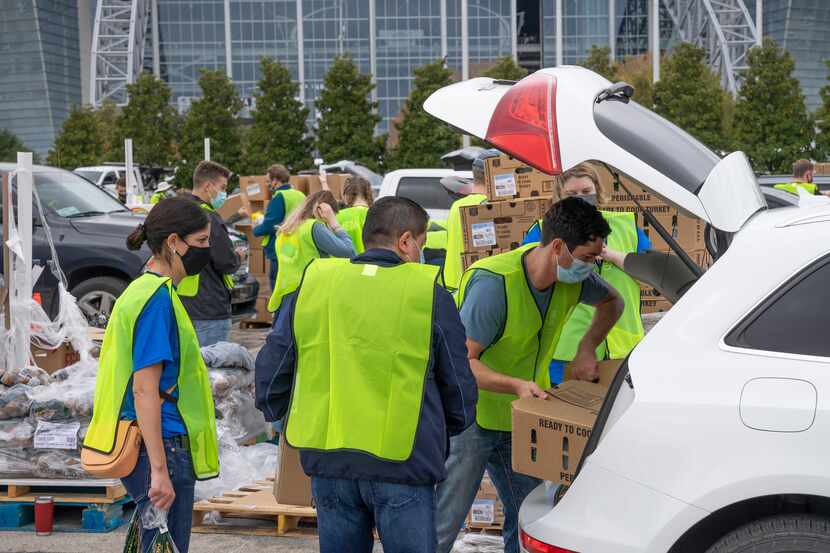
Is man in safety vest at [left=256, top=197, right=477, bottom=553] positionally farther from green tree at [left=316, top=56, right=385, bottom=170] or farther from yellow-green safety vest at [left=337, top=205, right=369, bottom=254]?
green tree at [left=316, top=56, right=385, bottom=170]

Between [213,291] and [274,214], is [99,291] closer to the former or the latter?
[274,214]

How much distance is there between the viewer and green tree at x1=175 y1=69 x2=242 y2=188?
35469 mm

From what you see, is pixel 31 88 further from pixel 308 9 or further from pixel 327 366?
pixel 327 366

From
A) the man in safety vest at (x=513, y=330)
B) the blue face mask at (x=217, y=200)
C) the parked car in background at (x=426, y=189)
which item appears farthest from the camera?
the parked car in background at (x=426, y=189)

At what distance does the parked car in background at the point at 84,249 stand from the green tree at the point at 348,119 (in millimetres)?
21453

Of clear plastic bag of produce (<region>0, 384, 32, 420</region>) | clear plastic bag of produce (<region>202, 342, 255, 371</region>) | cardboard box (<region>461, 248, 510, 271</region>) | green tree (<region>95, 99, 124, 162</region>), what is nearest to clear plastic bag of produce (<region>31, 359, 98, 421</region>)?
clear plastic bag of produce (<region>0, 384, 32, 420</region>)

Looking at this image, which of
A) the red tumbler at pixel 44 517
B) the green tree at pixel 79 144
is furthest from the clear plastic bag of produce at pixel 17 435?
the green tree at pixel 79 144

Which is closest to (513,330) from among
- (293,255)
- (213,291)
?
(213,291)

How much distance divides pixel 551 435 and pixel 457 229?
4048 millimetres

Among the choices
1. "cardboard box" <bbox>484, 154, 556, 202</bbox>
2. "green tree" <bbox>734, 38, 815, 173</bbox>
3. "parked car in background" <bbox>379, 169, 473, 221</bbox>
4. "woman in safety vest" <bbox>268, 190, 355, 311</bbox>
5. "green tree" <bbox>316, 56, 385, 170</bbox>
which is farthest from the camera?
"green tree" <bbox>316, 56, 385, 170</bbox>

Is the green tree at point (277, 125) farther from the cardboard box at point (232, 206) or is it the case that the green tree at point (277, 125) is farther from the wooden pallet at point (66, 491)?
the wooden pallet at point (66, 491)

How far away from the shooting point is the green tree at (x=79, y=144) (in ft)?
133

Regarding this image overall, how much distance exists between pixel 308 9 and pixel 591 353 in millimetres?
64935

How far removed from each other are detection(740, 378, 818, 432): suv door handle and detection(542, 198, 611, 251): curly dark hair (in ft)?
4.12
